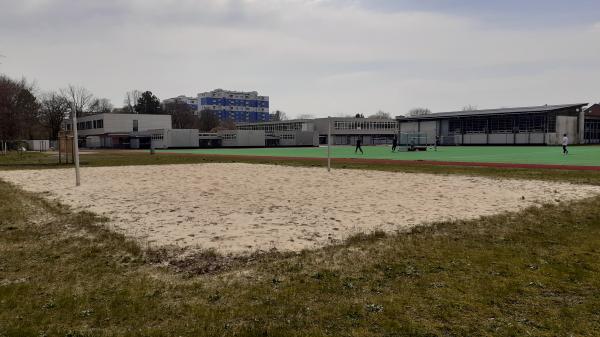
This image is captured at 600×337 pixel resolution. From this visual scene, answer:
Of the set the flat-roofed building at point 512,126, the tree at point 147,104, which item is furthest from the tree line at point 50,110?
the flat-roofed building at point 512,126

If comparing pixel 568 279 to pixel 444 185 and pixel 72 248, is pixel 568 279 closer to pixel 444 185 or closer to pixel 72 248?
pixel 72 248

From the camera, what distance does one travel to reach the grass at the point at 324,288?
14.8ft

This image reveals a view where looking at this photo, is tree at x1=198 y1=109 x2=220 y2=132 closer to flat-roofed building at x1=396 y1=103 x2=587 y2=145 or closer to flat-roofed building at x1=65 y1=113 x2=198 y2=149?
flat-roofed building at x1=65 y1=113 x2=198 y2=149

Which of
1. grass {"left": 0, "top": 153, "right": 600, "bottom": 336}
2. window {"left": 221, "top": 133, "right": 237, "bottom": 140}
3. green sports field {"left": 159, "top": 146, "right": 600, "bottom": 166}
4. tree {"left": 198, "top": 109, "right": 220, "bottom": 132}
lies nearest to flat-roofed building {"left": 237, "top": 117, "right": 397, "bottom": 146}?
window {"left": 221, "top": 133, "right": 237, "bottom": 140}

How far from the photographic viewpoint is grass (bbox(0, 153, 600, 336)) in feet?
14.8

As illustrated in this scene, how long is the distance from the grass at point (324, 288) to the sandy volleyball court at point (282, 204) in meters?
1.00

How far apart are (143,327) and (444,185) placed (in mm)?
14740

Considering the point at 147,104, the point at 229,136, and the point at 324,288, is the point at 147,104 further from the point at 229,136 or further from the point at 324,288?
the point at 324,288

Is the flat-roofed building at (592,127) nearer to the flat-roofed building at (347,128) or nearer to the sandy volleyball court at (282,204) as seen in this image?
the flat-roofed building at (347,128)

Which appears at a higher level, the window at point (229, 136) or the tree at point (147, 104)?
the tree at point (147, 104)

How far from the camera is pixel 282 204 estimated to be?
12.9 meters

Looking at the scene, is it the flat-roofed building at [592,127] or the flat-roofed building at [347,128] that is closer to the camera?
the flat-roofed building at [592,127]

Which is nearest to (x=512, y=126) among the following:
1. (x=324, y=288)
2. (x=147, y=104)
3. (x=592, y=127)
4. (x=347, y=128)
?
(x=592, y=127)

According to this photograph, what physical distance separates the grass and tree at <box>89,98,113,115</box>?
395 feet
